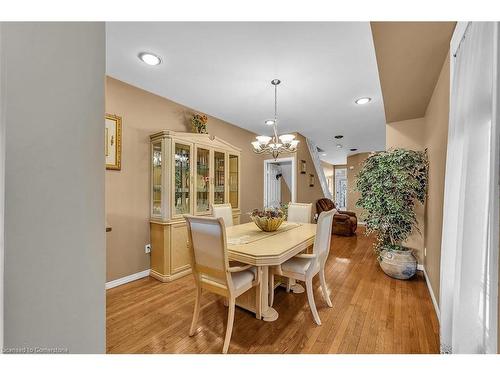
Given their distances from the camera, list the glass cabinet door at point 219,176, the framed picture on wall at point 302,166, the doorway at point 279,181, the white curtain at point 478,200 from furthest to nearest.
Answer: the framed picture on wall at point 302,166 < the doorway at point 279,181 < the glass cabinet door at point 219,176 < the white curtain at point 478,200

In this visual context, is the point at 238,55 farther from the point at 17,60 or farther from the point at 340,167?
the point at 340,167

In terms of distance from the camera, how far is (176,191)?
2.89 metres

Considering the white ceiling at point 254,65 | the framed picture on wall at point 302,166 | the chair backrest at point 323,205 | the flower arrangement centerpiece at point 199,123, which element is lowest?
the chair backrest at point 323,205

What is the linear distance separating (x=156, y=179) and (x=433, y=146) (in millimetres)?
3349

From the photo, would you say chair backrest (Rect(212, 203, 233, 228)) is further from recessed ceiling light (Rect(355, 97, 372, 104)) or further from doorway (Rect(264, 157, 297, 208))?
recessed ceiling light (Rect(355, 97, 372, 104))

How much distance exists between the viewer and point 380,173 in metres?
2.82

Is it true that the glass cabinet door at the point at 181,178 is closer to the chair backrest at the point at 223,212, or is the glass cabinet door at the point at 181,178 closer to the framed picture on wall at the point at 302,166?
the chair backrest at the point at 223,212

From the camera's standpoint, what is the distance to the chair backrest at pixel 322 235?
1.87m

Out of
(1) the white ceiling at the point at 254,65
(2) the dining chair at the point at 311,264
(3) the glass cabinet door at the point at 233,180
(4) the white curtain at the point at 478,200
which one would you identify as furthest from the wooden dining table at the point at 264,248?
(1) the white ceiling at the point at 254,65

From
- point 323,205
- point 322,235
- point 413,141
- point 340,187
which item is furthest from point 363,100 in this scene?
point 340,187

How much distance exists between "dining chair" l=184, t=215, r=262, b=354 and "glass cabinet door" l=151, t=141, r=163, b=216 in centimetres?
138

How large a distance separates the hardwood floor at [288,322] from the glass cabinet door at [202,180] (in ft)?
3.46

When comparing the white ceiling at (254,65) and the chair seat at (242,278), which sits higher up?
the white ceiling at (254,65)
